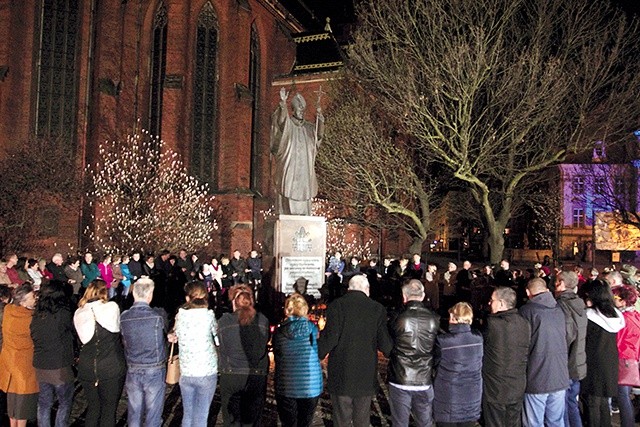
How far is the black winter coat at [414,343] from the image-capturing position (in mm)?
4844

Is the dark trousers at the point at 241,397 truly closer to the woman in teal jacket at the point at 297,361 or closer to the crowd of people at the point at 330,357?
the crowd of people at the point at 330,357

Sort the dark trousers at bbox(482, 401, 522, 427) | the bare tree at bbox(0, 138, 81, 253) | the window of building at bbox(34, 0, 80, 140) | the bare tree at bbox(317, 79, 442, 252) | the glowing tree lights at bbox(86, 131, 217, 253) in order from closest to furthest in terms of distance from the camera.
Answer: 1. the dark trousers at bbox(482, 401, 522, 427)
2. the bare tree at bbox(0, 138, 81, 253)
3. the bare tree at bbox(317, 79, 442, 252)
4. the glowing tree lights at bbox(86, 131, 217, 253)
5. the window of building at bbox(34, 0, 80, 140)

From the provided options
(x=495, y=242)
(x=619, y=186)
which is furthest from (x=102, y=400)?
(x=619, y=186)

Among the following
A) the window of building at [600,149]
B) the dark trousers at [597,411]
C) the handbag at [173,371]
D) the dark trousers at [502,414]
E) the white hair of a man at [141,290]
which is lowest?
the dark trousers at [597,411]

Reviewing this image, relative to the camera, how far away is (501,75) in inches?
780

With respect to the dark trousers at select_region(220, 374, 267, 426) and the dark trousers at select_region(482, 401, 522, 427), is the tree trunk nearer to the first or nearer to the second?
the dark trousers at select_region(482, 401, 522, 427)

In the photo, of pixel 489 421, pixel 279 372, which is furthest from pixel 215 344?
pixel 489 421

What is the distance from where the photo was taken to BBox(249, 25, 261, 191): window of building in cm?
2930

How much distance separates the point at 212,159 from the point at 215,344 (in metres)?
22.4

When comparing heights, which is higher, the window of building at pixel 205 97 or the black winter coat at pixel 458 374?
the window of building at pixel 205 97

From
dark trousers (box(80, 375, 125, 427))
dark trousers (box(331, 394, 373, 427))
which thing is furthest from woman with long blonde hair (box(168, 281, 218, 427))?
dark trousers (box(331, 394, 373, 427))

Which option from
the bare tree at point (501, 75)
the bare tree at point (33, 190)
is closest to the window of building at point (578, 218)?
the bare tree at point (501, 75)

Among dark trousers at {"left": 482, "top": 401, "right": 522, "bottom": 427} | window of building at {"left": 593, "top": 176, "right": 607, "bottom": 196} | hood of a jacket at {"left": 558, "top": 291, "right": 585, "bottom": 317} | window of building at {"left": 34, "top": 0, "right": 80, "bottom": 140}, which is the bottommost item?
dark trousers at {"left": 482, "top": 401, "right": 522, "bottom": 427}

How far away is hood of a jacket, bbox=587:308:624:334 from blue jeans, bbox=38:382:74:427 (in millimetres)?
5448
